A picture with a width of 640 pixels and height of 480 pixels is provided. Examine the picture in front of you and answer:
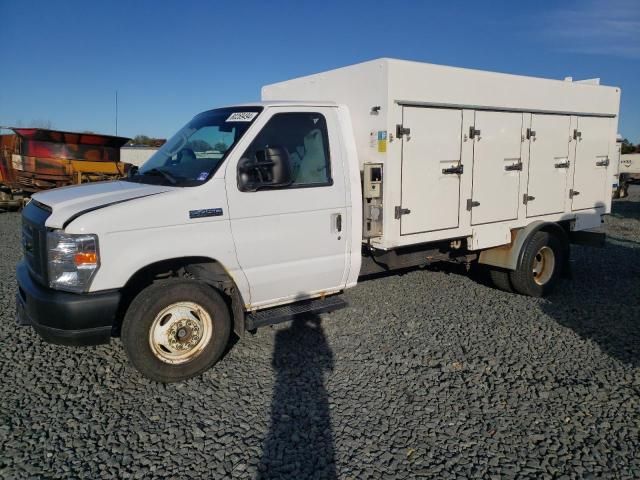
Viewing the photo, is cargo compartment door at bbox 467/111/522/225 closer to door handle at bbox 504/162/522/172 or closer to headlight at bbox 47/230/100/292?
door handle at bbox 504/162/522/172

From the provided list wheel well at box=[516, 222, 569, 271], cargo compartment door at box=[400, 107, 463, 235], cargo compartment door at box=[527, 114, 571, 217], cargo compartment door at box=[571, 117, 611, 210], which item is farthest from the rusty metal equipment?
cargo compartment door at box=[571, 117, 611, 210]

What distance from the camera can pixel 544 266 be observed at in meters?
7.01

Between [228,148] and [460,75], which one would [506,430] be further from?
[460,75]

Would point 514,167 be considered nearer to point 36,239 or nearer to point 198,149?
point 198,149

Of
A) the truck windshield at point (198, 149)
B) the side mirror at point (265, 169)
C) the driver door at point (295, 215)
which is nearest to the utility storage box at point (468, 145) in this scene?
Answer: the driver door at point (295, 215)

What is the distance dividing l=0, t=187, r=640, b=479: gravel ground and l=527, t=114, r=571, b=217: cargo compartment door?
152 centimetres

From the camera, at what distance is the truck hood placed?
3861 mm

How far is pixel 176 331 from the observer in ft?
13.9

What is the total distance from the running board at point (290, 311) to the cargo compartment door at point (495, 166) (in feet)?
7.11

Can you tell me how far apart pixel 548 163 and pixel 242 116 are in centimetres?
430

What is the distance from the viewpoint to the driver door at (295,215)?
443cm

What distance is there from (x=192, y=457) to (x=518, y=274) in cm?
489

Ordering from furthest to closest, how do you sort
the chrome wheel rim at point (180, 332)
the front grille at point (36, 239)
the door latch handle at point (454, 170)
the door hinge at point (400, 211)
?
1. the door latch handle at point (454, 170)
2. the door hinge at point (400, 211)
3. the chrome wheel rim at point (180, 332)
4. the front grille at point (36, 239)

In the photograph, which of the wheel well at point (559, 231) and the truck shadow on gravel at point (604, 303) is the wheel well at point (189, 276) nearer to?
the truck shadow on gravel at point (604, 303)
